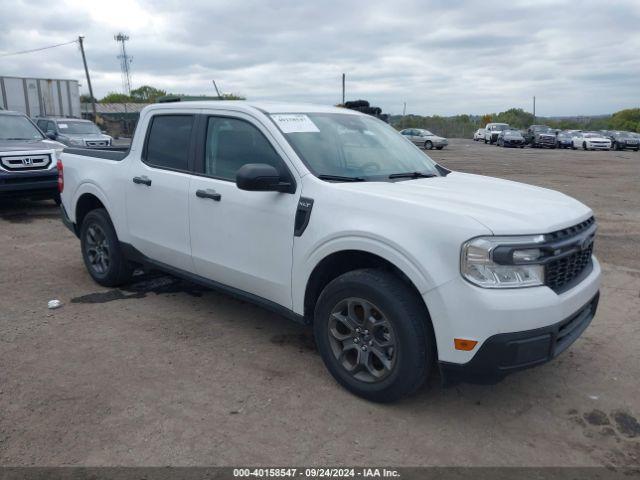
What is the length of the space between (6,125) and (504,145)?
37.8m

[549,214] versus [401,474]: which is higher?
[549,214]

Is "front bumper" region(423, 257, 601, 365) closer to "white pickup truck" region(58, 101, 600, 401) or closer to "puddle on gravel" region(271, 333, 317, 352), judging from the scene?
"white pickup truck" region(58, 101, 600, 401)

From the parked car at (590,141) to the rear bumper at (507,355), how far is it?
37855 mm

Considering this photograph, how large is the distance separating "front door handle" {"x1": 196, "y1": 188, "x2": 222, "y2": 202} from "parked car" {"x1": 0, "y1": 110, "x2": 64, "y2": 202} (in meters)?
6.42

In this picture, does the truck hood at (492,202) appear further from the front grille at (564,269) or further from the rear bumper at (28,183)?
the rear bumper at (28,183)

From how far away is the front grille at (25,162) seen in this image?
930 cm

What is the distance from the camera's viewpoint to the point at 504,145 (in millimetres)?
42469

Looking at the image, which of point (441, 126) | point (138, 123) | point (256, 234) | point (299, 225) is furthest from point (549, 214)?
point (441, 126)

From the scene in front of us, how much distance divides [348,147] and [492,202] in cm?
122

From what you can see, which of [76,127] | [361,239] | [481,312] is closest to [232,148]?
[361,239]

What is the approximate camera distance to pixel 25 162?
9492 millimetres

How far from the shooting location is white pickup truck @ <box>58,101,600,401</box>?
2.93 meters

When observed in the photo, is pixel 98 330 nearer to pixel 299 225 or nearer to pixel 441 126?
pixel 299 225

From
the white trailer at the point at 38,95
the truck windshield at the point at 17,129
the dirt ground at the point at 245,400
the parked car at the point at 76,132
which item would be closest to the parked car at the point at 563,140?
the white trailer at the point at 38,95
